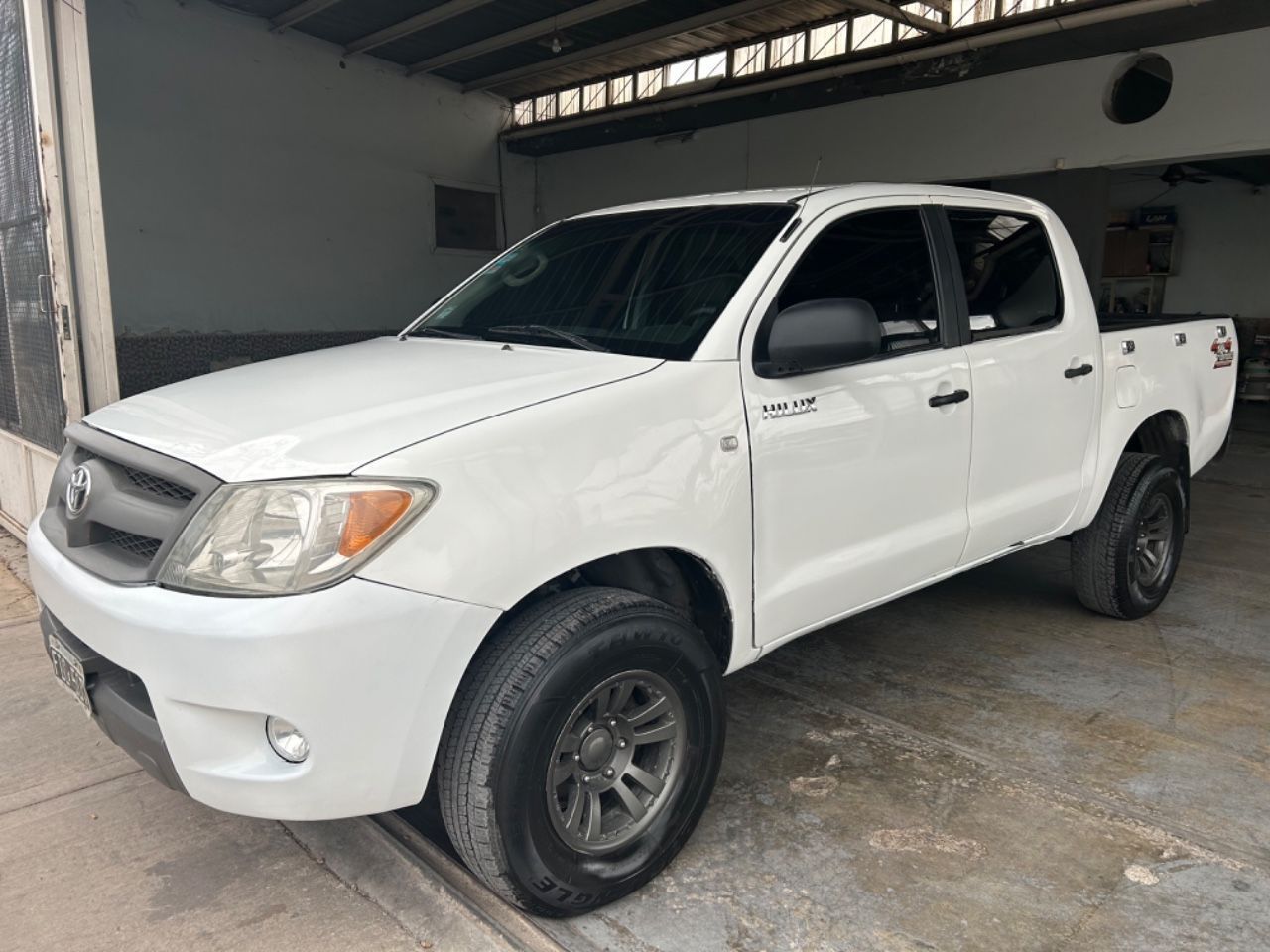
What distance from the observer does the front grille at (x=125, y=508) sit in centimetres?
209

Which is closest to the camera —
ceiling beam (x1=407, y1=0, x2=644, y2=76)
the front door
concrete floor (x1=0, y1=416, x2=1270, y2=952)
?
concrete floor (x1=0, y1=416, x2=1270, y2=952)

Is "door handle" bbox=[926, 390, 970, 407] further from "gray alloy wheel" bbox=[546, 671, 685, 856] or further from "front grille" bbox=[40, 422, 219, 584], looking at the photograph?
"front grille" bbox=[40, 422, 219, 584]

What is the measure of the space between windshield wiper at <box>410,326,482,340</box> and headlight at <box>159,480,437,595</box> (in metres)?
1.34

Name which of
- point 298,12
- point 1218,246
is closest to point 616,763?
point 298,12

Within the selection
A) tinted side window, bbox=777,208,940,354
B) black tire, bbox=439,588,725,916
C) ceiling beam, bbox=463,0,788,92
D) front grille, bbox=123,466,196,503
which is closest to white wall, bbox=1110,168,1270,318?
ceiling beam, bbox=463,0,788,92

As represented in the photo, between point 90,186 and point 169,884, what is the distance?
3565 millimetres

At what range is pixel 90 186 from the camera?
15.1ft

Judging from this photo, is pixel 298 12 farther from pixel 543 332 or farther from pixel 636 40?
pixel 543 332

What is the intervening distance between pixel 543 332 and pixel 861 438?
107 cm

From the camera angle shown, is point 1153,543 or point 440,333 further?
point 1153,543

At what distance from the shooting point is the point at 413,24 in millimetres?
10305

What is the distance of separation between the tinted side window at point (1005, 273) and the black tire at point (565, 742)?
6.04ft

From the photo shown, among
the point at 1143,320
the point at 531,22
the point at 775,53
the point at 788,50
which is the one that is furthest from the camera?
the point at 775,53

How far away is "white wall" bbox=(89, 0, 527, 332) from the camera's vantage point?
1023cm
